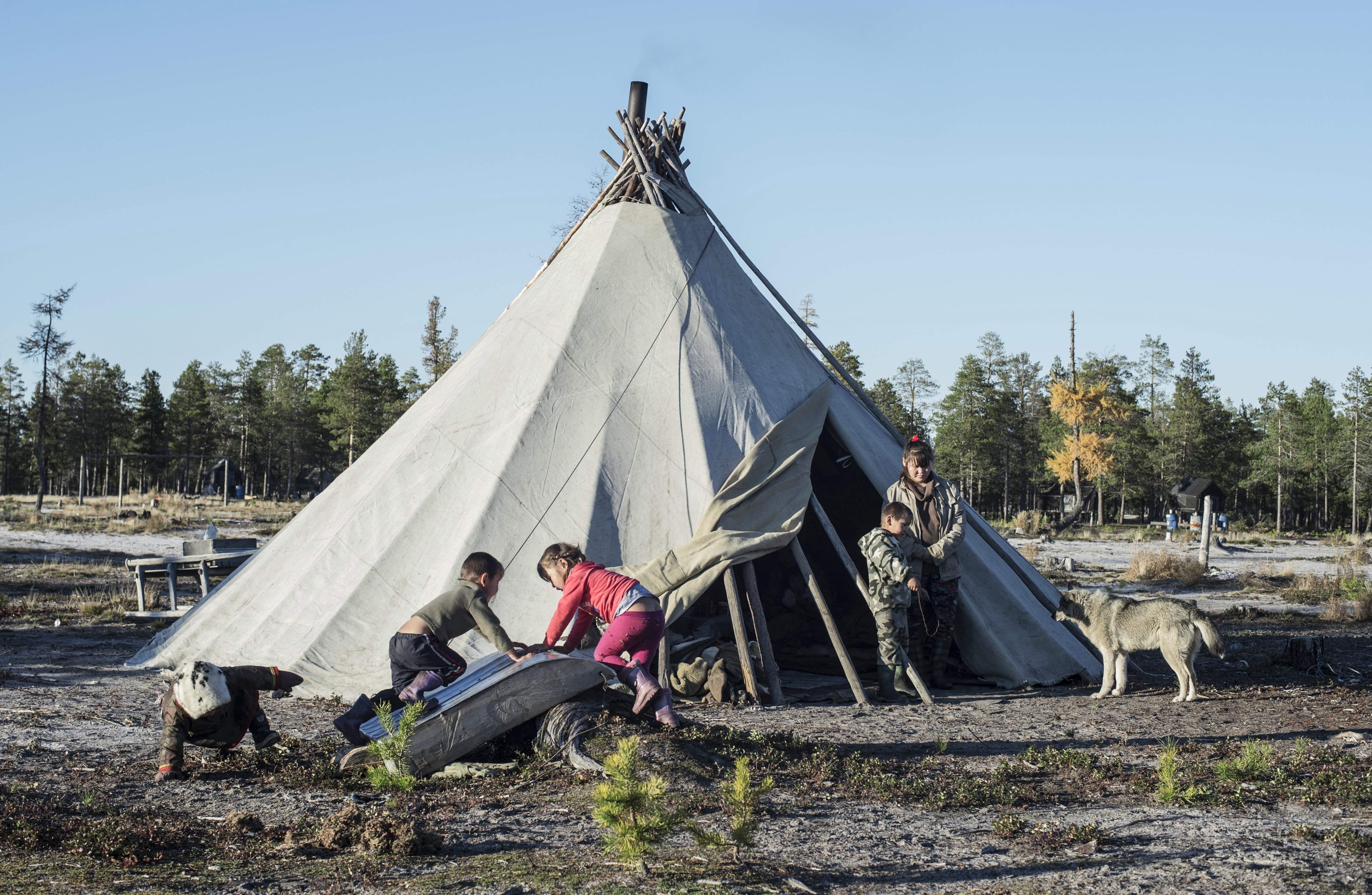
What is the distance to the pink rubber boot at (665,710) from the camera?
18.3 ft

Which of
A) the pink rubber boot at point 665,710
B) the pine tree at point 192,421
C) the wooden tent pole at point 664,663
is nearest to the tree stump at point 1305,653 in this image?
the wooden tent pole at point 664,663

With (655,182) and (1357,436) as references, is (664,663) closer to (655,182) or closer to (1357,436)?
(655,182)

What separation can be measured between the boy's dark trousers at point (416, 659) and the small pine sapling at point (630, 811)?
2285 millimetres

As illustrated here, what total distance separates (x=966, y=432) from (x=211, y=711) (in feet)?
171

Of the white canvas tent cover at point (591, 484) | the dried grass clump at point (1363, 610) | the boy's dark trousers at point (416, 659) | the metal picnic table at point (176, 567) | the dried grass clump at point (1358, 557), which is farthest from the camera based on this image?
A: the dried grass clump at point (1358, 557)

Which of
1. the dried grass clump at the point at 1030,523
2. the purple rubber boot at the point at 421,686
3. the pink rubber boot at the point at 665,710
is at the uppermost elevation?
the dried grass clump at the point at 1030,523

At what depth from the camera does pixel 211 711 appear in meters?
5.47

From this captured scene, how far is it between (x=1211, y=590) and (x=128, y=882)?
17.2 meters

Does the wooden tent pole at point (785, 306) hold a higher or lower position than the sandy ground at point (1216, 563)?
higher

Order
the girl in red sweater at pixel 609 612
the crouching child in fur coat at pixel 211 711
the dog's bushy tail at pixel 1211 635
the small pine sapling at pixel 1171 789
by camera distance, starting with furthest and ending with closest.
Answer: the dog's bushy tail at pixel 1211 635 < the girl in red sweater at pixel 609 612 < the crouching child in fur coat at pixel 211 711 < the small pine sapling at pixel 1171 789

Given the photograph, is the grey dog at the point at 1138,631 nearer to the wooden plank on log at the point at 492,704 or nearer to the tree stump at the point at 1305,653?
the tree stump at the point at 1305,653

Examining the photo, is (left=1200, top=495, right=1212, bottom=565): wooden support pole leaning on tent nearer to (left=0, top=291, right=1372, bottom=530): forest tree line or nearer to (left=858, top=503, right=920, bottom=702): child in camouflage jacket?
(left=858, top=503, right=920, bottom=702): child in camouflage jacket

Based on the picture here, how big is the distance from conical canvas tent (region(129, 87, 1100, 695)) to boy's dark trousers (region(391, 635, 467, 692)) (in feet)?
5.81

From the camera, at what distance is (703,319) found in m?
9.22
